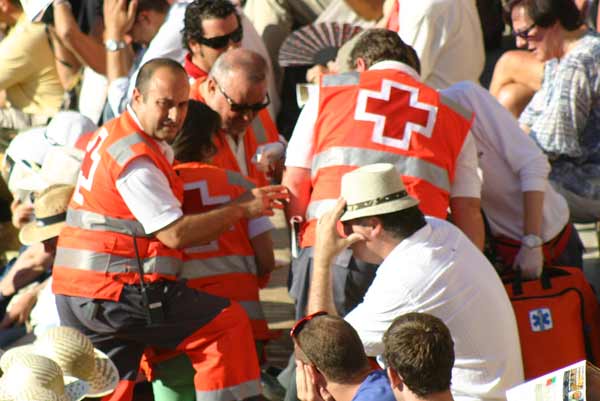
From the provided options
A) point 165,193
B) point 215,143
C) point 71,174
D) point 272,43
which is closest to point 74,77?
point 272,43

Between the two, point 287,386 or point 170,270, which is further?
point 287,386

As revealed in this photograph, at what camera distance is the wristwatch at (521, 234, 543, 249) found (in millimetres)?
5742

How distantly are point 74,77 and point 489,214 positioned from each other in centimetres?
337

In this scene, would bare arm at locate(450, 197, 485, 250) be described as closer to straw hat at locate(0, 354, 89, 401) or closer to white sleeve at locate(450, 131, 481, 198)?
white sleeve at locate(450, 131, 481, 198)

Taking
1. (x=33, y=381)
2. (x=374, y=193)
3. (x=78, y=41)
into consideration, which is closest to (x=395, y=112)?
(x=374, y=193)

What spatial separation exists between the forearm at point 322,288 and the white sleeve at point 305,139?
0.69 meters

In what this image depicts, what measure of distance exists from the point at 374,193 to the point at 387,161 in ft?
1.66

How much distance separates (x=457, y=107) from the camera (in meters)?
5.47

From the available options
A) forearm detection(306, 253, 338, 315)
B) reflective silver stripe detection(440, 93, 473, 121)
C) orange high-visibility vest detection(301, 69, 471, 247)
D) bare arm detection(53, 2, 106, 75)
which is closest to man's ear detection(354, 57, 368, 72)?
orange high-visibility vest detection(301, 69, 471, 247)

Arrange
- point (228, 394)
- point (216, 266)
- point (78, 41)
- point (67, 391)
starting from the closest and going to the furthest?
point (67, 391)
point (228, 394)
point (216, 266)
point (78, 41)

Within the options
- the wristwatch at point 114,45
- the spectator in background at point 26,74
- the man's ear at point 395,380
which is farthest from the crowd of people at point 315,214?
the spectator in background at point 26,74

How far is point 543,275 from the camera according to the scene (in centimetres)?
570

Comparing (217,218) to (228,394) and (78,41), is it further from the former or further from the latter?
(78,41)

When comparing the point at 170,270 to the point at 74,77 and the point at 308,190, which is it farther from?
the point at 74,77
